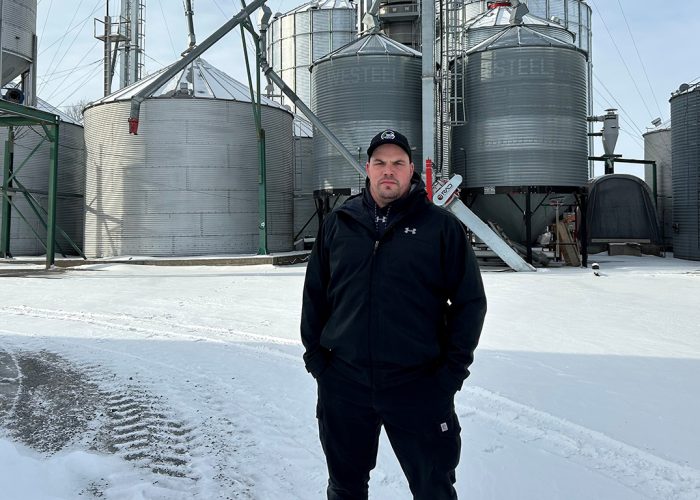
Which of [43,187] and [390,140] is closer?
[390,140]

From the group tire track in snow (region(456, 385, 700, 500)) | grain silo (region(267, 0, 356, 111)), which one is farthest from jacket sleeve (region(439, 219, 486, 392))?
grain silo (region(267, 0, 356, 111))

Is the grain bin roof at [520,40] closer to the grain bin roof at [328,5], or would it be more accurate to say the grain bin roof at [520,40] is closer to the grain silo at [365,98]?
the grain silo at [365,98]

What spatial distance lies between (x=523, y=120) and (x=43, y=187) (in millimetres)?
21394

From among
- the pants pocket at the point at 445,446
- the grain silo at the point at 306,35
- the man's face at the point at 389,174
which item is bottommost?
the pants pocket at the point at 445,446

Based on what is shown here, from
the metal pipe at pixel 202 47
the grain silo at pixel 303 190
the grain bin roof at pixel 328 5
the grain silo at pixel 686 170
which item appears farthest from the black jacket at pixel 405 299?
the grain bin roof at pixel 328 5

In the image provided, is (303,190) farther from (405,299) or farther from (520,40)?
(405,299)

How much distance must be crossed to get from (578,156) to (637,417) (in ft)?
53.8

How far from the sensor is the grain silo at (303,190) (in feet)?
89.9

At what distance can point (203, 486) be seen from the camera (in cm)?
337

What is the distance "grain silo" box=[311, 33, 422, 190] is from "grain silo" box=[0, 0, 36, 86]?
9538 mm

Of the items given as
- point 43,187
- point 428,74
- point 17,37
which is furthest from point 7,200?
point 428,74

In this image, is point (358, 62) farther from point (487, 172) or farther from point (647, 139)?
point (647, 139)

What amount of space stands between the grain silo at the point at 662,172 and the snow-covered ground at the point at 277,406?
71.2 ft

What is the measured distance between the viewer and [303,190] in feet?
91.1
